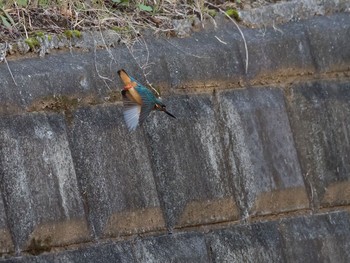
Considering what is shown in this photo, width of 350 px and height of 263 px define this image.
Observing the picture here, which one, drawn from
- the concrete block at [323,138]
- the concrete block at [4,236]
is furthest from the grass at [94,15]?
the concrete block at [4,236]

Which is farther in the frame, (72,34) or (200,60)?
(200,60)

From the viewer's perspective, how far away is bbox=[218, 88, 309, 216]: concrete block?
3461mm

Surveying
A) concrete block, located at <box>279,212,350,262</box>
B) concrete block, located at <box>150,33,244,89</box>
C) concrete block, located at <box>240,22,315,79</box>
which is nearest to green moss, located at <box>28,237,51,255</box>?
concrete block, located at <box>150,33,244,89</box>

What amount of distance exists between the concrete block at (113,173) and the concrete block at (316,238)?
60 cm

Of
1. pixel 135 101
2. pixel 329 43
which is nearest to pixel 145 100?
pixel 135 101

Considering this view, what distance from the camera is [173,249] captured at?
3.17m

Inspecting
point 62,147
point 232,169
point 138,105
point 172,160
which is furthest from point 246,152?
point 62,147

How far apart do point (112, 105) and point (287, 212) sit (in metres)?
0.86

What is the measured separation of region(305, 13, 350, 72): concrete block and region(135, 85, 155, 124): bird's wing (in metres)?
1.01

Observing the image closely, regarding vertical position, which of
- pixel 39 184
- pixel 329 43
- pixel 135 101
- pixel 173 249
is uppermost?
pixel 329 43

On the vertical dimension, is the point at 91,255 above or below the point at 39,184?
below

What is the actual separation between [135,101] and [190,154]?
343 millimetres

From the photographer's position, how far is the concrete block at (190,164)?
127 inches

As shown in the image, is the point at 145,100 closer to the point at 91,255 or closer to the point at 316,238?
the point at 91,255
